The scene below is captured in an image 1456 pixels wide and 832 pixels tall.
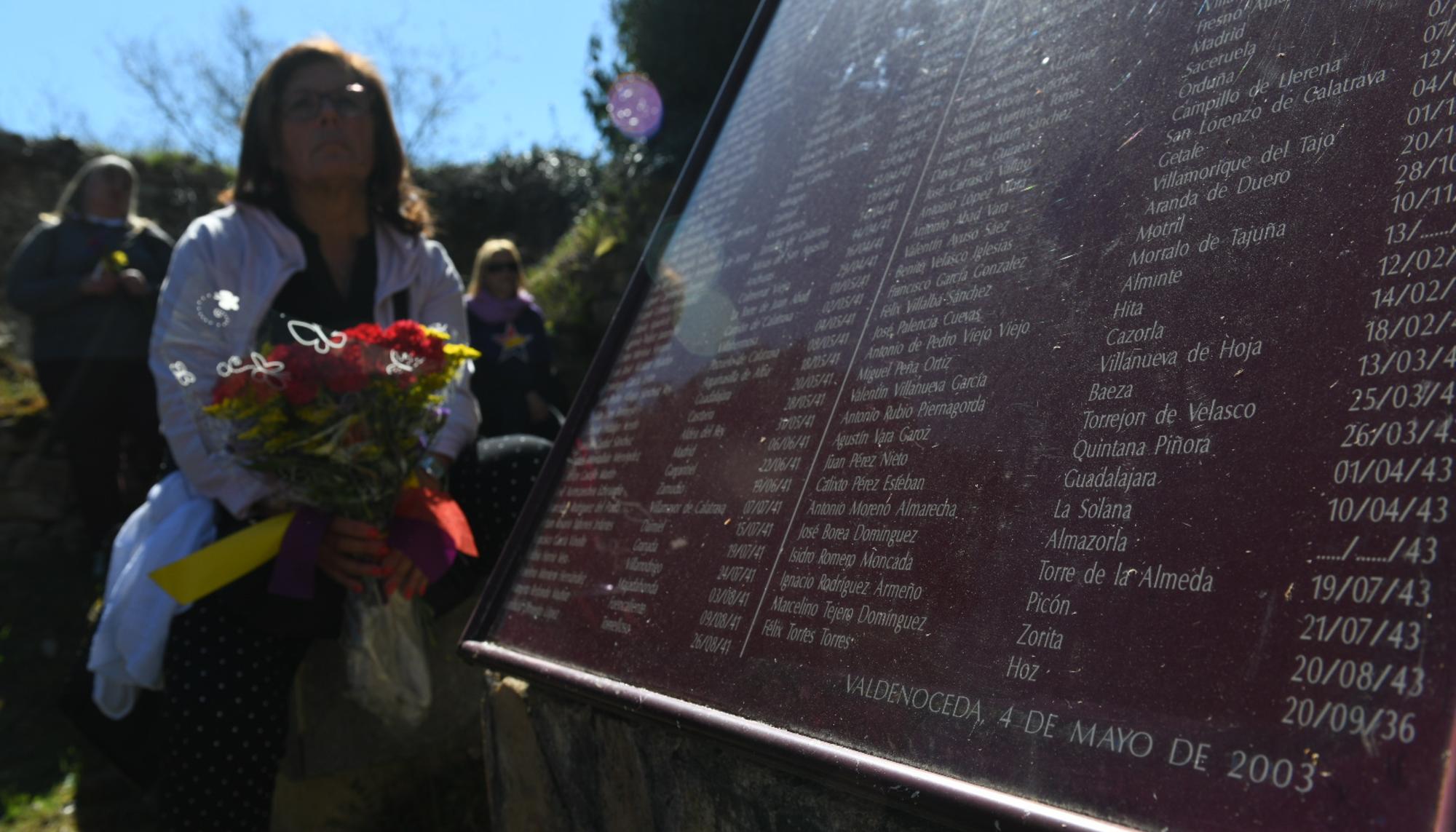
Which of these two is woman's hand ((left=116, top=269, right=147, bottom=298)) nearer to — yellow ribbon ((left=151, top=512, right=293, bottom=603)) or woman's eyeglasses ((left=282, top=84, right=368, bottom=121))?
woman's eyeglasses ((left=282, top=84, right=368, bottom=121))

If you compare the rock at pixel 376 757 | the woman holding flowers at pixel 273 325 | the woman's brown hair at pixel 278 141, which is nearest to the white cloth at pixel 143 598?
the woman holding flowers at pixel 273 325

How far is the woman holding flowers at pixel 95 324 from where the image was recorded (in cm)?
543

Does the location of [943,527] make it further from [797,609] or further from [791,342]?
[791,342]

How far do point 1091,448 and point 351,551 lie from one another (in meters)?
1.92

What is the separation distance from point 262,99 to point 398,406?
3.92 ft

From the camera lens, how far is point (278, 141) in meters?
3.01

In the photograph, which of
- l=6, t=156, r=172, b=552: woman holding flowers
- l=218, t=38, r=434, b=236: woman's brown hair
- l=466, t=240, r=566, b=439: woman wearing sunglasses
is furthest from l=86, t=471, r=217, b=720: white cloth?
l=6, t=156, r=172, b=552: woman holding flowers

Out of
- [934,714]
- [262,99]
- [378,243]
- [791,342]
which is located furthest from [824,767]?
[262,99]

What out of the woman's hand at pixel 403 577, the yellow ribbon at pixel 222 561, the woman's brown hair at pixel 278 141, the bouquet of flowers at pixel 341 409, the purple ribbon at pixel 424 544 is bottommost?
the yellow ribbon at pixel 222 561

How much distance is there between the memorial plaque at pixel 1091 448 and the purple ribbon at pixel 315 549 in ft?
2.08

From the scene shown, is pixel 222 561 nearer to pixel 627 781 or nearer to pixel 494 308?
pixel 627 781

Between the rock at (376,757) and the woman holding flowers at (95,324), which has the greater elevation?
the woman holding flowers at (95,324)

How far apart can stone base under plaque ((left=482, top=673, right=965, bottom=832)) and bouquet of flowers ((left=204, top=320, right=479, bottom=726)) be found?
0.54 metres

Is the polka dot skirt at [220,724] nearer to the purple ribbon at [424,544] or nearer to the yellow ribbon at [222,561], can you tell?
the yellow ribbon at [222,561]
